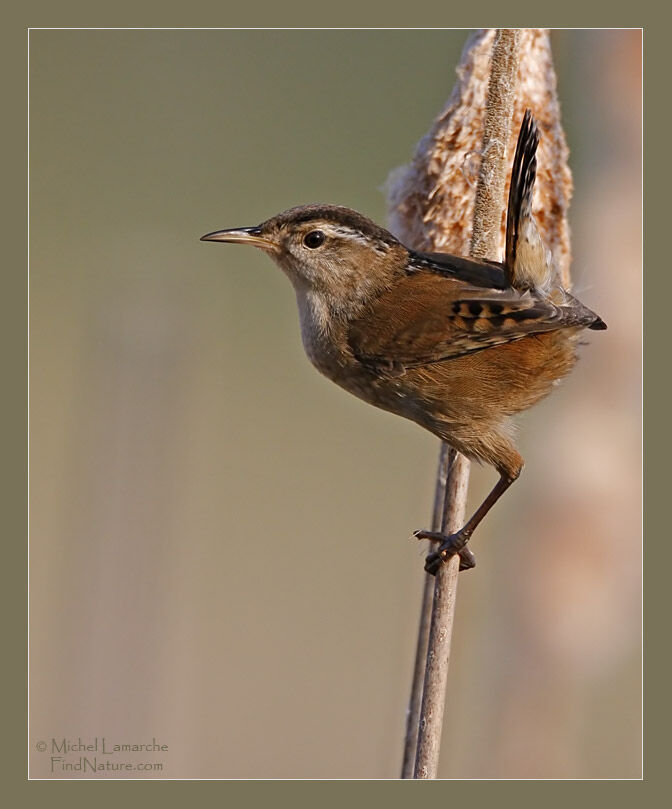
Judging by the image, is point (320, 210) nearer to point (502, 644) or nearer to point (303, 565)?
point (502, 644)

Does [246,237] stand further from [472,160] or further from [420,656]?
[420,656]

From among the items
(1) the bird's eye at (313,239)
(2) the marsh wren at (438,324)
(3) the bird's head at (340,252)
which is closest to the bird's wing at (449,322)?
(2) the marsh wren at (438,324)

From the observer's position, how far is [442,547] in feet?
9.23

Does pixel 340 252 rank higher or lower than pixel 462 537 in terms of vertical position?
higher

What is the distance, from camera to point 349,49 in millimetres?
6242

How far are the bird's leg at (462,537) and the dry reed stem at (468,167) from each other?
60 millimetres

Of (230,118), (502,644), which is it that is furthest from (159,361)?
(230,118)

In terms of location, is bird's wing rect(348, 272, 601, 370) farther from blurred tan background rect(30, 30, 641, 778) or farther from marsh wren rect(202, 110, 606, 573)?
blurred tan background rect(30, 30, 641, 778)

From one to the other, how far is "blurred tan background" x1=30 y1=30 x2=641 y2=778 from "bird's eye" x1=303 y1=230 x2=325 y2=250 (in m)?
0.71

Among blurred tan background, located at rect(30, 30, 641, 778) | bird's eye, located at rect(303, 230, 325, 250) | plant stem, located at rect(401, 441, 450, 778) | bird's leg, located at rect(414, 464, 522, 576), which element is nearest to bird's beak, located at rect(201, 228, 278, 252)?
bird's eye, located at rect(303, 230, 325, 250)

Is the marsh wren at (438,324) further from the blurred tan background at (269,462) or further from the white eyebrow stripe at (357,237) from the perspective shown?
the blurred tan background at (269,462)

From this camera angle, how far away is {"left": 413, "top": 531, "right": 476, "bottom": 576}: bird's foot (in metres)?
2.76

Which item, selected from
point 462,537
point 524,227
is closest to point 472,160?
point 524,227

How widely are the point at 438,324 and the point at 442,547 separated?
28.5 inches
